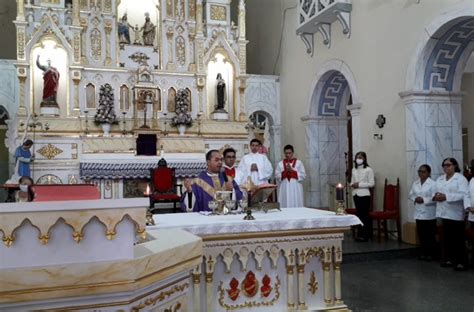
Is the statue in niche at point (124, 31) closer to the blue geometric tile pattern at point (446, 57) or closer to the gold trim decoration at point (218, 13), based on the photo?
the gold trim decoration at point (218, 13)

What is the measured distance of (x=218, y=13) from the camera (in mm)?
13367

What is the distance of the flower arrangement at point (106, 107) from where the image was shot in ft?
38.0

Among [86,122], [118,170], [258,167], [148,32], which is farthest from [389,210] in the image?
[148,32]

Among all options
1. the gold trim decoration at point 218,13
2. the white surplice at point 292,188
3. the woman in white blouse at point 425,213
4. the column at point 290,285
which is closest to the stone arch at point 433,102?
the woman in white blouse at point 425,213

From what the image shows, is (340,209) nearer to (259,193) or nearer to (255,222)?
(259,193)

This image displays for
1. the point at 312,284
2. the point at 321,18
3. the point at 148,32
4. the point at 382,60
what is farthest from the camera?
the point at 148,32

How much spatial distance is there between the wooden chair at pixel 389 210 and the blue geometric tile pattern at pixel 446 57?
1.80 metres

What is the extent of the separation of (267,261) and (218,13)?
10496 mm

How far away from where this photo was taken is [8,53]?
46.6 feet

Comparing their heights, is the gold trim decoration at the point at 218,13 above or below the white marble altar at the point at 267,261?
above

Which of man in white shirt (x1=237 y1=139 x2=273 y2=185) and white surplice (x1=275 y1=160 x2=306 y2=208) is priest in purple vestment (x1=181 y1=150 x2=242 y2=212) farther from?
white surplice (x1=275 y1=160 x2=306 y2=208)

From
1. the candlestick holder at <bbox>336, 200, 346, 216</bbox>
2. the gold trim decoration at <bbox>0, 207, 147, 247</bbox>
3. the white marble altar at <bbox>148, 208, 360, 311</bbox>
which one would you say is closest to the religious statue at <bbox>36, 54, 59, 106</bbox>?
the white marble altar at <bbox>148, 208, 360, 311</bbox>

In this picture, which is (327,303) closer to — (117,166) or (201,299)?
(201,299)

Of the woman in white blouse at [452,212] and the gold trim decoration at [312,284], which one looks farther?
the woman in white blouse at [452,212]
